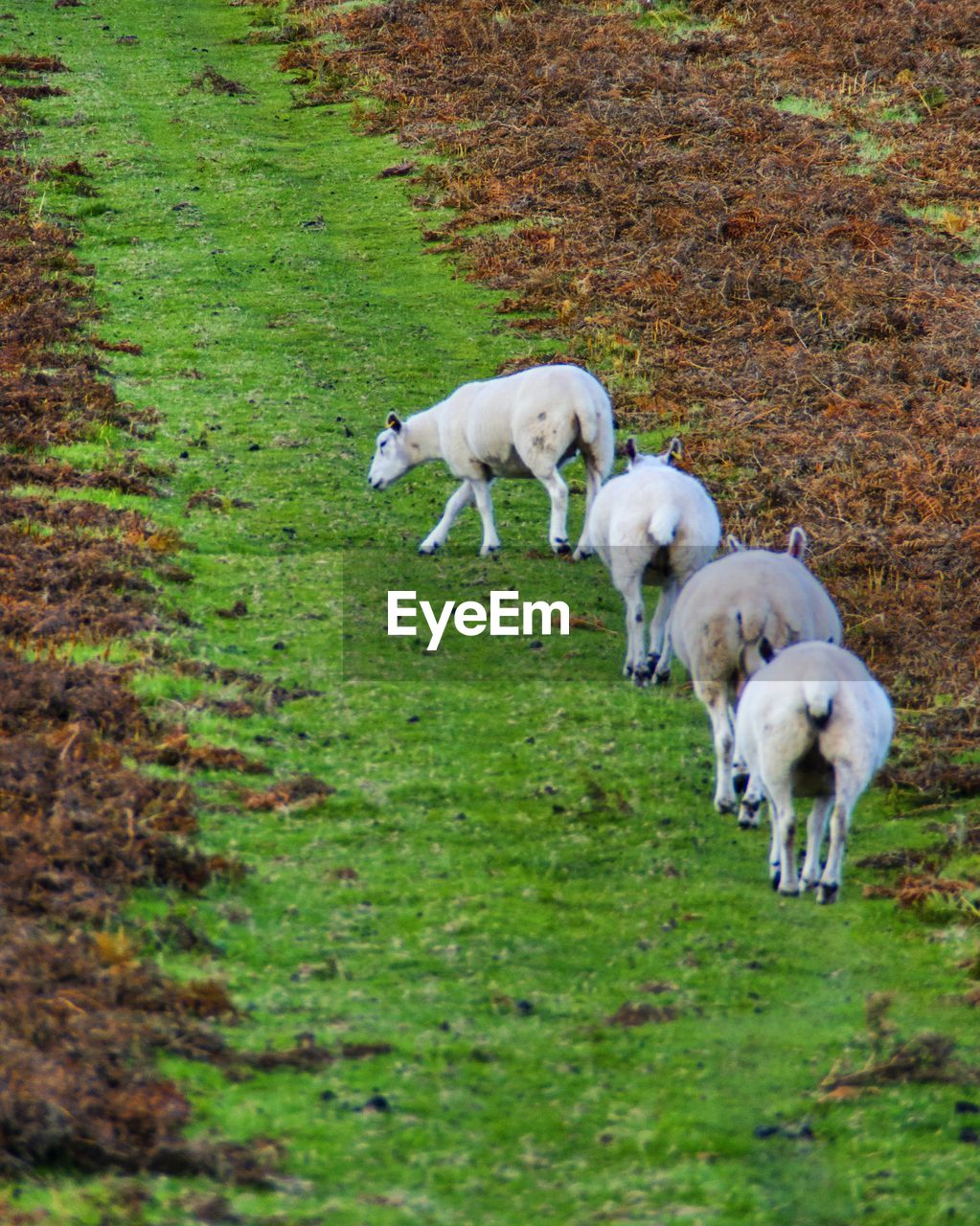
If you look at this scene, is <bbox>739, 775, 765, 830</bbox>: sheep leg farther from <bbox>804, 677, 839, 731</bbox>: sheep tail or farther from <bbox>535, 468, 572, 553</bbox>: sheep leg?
<bbox>535, 468, 572, 553</bbox>: sheep leg

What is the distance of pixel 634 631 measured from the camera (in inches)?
487

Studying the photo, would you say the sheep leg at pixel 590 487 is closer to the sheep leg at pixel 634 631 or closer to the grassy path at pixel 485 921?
the grassy path at pixel 485 921

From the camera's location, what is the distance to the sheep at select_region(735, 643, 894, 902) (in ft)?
28.0

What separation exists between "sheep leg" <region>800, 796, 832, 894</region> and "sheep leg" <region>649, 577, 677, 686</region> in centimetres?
320

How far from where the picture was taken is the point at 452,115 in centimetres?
2928

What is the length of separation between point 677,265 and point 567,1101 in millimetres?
16768

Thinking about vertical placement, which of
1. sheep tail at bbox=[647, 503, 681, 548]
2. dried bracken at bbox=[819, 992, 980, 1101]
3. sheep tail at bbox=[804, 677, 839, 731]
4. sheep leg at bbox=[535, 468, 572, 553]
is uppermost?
sheep tail at bbox=[647, 503, 681, 548]

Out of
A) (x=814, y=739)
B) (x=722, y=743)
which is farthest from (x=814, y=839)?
(x=722, y=743)

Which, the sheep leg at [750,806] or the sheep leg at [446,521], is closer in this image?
the sheep leg at [750,806]

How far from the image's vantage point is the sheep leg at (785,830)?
882 cm

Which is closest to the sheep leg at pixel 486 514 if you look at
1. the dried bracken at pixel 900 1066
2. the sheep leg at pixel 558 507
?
the sheep leg at pixel 558 507

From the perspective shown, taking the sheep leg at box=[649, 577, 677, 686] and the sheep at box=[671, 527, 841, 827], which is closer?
the sheep at box=[671, 527, 841, 827]

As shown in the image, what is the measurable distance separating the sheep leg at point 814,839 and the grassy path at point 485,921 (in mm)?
256

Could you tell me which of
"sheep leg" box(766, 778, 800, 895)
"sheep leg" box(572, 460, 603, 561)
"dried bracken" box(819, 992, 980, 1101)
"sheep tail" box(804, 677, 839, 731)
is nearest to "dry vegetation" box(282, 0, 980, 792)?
"sheep leg" box(572, 460, 603, 561)
